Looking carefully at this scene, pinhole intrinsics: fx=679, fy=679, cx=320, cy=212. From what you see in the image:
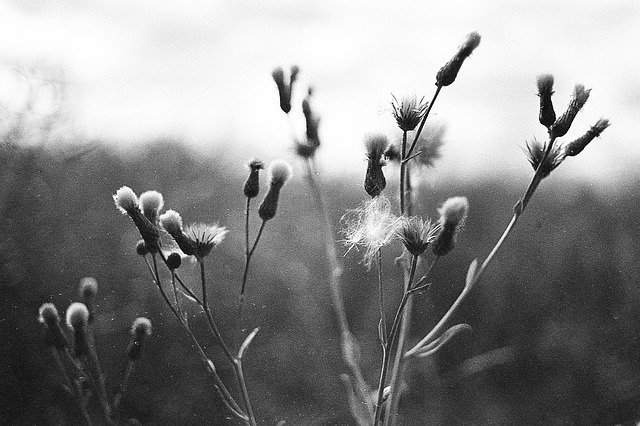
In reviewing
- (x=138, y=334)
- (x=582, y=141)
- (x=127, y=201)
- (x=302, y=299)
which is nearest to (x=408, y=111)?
(x=582, y=141)

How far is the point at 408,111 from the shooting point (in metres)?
0.57

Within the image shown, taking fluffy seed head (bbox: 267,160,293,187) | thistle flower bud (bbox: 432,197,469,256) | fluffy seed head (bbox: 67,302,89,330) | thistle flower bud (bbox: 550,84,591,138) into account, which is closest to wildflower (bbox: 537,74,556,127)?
thistle flower bud (bbox: 550,84,591,138)

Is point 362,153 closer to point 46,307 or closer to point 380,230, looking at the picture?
point 380,230

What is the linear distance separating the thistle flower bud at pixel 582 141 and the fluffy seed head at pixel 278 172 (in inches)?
10.3

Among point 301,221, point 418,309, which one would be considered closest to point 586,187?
point 418,309

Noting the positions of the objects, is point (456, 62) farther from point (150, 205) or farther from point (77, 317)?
point (77, 317)

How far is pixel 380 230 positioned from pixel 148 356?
2.68 feet

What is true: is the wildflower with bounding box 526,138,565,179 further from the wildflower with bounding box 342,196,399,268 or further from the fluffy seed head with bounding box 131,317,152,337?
the fluffy seed head with bounding box 131,317,152,337

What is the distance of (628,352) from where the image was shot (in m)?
1.49

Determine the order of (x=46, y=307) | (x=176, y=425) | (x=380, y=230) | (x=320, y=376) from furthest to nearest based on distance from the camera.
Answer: (x=320, y=376), (x=176, y=425), (x=46, y=307), (x=380, y=230)

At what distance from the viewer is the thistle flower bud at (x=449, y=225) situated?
1.77 ft

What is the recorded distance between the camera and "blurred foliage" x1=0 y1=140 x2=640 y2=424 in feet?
3.81

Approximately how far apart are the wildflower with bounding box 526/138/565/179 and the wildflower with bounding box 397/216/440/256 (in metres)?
0.12

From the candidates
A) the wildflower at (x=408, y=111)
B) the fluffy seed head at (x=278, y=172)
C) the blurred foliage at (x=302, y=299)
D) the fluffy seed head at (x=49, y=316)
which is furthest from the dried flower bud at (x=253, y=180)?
the blurred foliage at (x=302, y=299)
